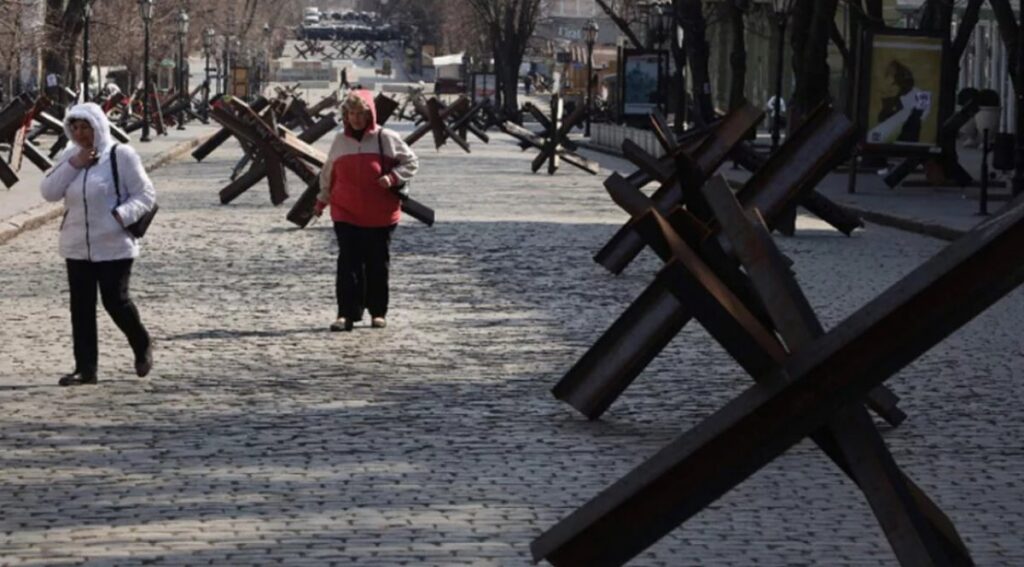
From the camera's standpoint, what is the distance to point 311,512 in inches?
356

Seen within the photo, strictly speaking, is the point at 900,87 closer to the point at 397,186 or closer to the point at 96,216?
the point at 397,186

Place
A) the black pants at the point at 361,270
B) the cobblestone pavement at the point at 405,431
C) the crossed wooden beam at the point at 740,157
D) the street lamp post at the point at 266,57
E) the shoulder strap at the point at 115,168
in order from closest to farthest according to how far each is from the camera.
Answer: the cobblestone pavement at the point at 405,431 → the crossed wooden beam at the point at 740,157 → the shoulder strap at the point at 115,168 → the black pants at the point at 361,270 → the street lamp post at the point at 266,57

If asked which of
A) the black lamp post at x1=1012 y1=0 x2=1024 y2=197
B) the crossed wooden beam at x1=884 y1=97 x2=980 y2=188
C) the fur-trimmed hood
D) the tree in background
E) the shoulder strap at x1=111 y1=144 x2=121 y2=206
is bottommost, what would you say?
the tree in background

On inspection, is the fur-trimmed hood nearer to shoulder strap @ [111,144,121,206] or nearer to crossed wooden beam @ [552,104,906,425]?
shoulder strap @ [111,144,121,206]

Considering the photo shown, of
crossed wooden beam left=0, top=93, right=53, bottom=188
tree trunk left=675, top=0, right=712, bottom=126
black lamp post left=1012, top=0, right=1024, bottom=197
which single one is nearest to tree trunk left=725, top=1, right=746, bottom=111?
tree trunk left=675, top=0, right=712, bottom=126

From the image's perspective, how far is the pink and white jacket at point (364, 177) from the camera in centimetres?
1673

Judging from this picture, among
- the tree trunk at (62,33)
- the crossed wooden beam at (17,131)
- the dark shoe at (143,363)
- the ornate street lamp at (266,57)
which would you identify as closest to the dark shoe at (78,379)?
the dark shoe at (143,363)

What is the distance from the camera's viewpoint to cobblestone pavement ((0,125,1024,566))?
8539 mm

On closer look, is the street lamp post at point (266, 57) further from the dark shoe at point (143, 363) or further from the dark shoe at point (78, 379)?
the dark shoe at point (78, 379)

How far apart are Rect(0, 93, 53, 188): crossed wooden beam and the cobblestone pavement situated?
13.3 meters

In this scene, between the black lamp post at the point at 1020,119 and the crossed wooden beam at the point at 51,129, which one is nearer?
the black lamp post at the point at 1020,119

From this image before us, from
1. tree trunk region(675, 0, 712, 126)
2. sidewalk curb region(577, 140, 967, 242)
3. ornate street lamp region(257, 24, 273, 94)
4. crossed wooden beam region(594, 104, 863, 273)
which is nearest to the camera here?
crossed wooden beam region(594, 104, 863, 273)

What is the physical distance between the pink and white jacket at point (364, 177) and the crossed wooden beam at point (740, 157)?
6.10 feet

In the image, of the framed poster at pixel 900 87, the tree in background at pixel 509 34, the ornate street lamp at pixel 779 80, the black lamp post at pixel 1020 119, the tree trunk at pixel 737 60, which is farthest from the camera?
the tree in background at pixel 509 34
